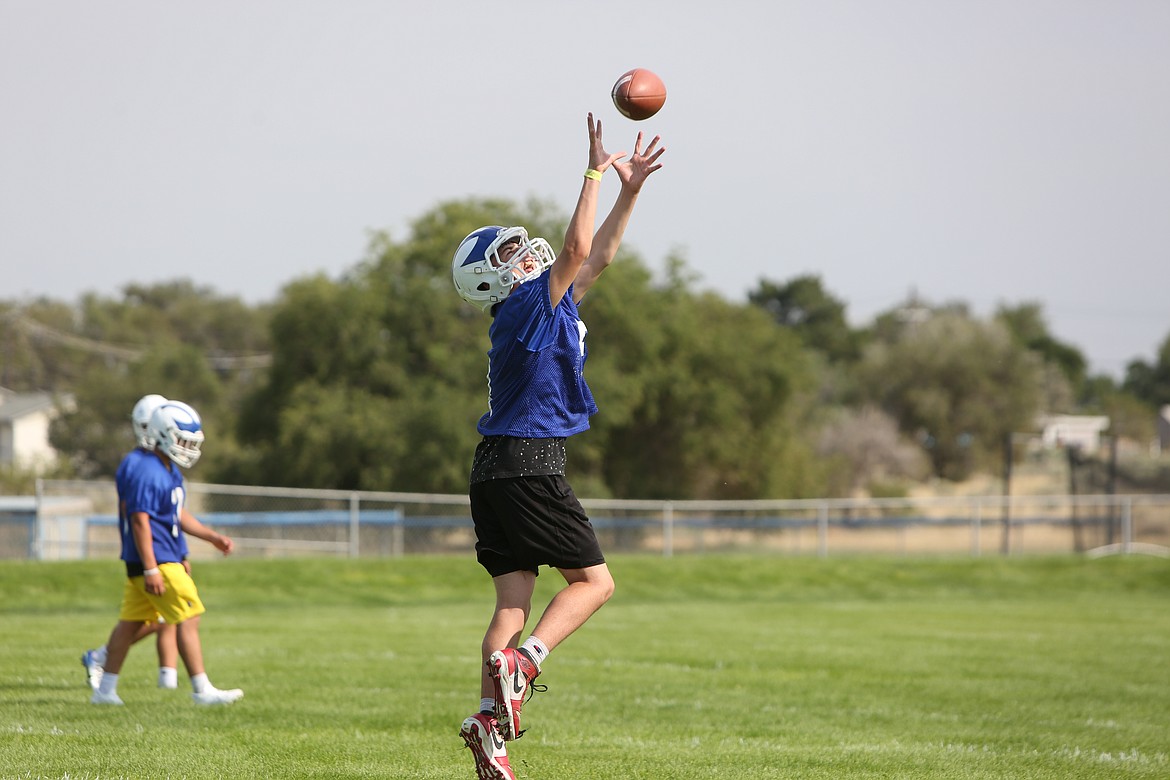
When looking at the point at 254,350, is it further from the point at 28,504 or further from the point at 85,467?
the point at 28,504

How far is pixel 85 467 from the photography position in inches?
2179

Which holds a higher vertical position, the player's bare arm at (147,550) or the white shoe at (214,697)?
the player's bare arm at (147,550)

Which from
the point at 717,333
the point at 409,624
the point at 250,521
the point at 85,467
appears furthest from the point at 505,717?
the point at 85,467

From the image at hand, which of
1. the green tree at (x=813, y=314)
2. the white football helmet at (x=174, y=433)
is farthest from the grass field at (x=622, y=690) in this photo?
the green tree at (x=813, y=314)

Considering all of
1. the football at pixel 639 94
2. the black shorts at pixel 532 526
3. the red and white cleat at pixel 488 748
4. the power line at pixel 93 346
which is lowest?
the red and white cleat at pixel 488 748

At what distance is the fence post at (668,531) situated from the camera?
25656mm

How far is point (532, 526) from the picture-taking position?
520 centimetres

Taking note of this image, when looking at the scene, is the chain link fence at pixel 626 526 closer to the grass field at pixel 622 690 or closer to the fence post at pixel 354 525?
the fence post at pixel 354 525

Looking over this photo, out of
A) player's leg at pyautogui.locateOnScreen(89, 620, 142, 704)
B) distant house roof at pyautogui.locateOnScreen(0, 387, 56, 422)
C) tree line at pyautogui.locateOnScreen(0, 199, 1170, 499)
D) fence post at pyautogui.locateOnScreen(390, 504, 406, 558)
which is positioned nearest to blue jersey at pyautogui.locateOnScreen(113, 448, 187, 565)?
player's leg at pyautogui.locateOnScreen(89, 620, 142, 704)

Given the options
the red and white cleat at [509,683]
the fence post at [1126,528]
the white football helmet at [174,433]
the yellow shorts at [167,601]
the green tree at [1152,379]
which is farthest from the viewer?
the green tree at [1152,379]

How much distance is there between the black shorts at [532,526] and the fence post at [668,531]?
2001 centimetres

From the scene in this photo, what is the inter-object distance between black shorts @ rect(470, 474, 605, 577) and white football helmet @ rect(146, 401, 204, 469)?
3429 mm

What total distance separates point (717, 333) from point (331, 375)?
12358 mm

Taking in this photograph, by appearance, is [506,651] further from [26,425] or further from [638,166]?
[26,425]
